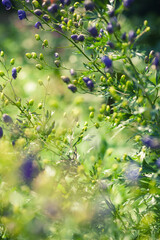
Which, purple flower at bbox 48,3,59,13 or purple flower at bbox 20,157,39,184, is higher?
purple flower at bbox 48,3,59,13

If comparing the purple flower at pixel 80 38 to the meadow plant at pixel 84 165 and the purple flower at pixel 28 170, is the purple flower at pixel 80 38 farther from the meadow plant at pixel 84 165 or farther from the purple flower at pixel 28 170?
the purple flower at pixel 28 170

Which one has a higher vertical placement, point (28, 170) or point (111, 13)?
point (111, 13)

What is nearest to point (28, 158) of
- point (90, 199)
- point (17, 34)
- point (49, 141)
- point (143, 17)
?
point (49, 141)

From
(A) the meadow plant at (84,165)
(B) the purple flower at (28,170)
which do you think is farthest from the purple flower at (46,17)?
(B) the purple flower at (28,170)

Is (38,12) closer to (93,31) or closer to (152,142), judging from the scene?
(93,31)

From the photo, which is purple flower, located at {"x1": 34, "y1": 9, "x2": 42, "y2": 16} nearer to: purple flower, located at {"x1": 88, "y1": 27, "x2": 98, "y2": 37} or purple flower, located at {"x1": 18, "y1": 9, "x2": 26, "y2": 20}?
purple flower, located at {"x1": 18, "y1": 9, "x2": 26, "y2": 20}

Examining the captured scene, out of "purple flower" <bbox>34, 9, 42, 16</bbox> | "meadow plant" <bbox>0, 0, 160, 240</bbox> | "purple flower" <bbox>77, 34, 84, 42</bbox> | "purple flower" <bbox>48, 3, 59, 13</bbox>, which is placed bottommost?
"meadow plant" <bbox>0, 0, 160, 240</bbox>

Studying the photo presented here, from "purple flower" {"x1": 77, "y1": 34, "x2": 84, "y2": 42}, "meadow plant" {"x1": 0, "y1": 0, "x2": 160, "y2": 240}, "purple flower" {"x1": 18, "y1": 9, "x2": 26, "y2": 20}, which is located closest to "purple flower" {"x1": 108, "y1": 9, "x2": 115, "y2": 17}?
"meadow plant" {"x1": 0, "y1": 0, "x2": 160, "y2": 240}

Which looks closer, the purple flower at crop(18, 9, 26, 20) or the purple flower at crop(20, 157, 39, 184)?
the purple flower at crop(20, 157, 39, 184)

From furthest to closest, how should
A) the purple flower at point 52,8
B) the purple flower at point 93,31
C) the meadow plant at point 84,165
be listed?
the purple flower at point 52,8 → the purple flower at point 93,31 → the meadow plant at point 84,165

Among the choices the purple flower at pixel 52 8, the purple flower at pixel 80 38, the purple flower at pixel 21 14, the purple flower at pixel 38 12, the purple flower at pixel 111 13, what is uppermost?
the purple flower at pixel 111 13

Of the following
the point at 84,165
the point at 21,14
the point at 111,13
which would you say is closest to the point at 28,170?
the point at 84,165

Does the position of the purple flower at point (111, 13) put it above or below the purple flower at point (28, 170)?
above

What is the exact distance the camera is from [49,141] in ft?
2.71
